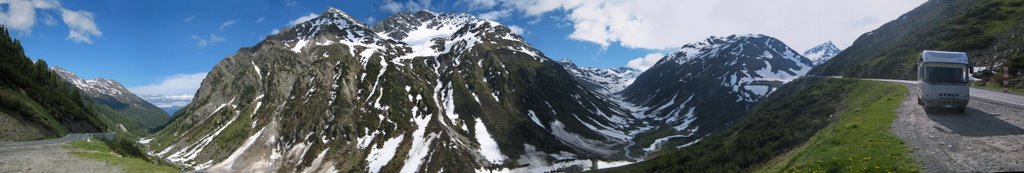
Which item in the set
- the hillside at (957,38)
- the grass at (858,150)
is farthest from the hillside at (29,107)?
the hillside at (957,38)

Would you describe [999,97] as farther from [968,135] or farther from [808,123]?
[968,135]

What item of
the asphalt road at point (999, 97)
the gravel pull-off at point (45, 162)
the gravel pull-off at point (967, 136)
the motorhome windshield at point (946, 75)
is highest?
the motorhome windshield at point (946, 75)

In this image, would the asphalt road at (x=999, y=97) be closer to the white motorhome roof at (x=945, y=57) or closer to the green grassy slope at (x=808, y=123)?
the white motorhome roof at (x=945, y=57)

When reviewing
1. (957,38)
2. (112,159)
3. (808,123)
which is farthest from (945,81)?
(957,38)

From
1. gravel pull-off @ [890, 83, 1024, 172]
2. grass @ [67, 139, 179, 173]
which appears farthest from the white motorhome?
grass @ [67, 139, 179, 173]

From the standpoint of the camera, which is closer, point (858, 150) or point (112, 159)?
point (858, 150)

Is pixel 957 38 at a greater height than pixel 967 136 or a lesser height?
greater

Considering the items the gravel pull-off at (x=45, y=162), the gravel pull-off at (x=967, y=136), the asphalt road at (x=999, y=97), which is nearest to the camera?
the gravel pull-off at (x=967, y=136)
